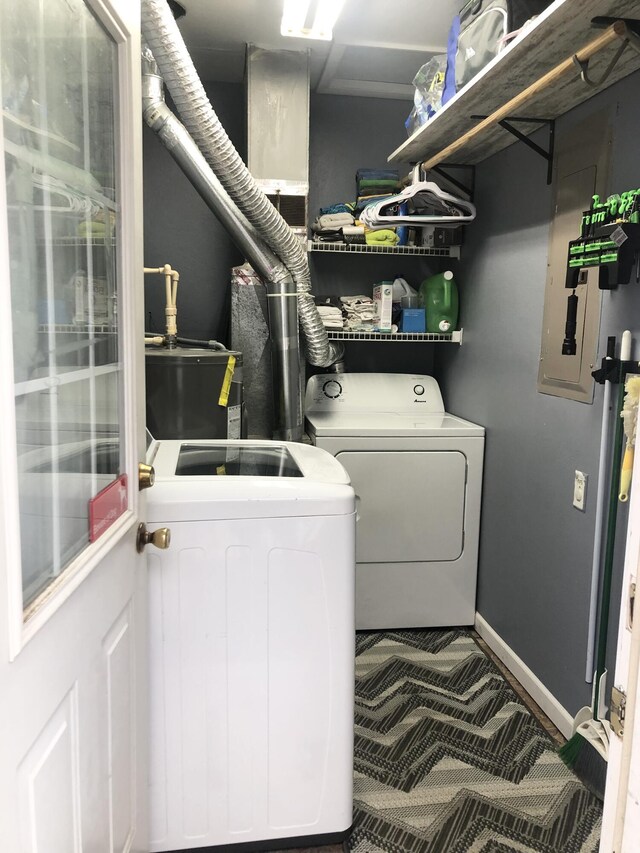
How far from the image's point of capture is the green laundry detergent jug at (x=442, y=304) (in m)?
3.04

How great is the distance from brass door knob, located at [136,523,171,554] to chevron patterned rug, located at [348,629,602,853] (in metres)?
1.06

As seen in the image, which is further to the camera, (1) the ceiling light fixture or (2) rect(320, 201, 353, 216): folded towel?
(2) rect(320, 201, 353, 216): folded towel

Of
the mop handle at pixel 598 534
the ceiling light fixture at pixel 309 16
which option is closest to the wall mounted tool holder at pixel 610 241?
the mop handle at pixel 598 534

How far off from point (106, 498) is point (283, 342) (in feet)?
5.76

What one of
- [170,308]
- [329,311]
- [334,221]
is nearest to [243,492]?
[170,308]

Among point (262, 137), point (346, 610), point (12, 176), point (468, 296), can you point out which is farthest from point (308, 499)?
point (262, 137)

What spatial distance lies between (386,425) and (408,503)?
1.20 feet

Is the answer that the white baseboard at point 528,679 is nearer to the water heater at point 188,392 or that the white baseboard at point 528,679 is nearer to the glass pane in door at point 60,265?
the water heater at point 188,392

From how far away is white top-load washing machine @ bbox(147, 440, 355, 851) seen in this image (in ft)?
4.91

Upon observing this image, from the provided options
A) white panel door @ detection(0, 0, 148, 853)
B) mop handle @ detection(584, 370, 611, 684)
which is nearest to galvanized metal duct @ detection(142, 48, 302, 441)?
white panel door @ detection(0, 0, 148, 853)

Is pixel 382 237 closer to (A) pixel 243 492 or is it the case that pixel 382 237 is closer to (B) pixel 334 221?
(B) pixel 334 221

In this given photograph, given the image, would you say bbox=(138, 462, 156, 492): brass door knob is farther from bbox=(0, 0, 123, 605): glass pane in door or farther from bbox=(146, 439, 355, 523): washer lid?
bbox=(146, 439, 355, 523): washer lid

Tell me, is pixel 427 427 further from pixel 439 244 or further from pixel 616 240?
pixel 616 240

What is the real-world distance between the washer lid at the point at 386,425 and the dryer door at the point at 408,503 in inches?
3.6
